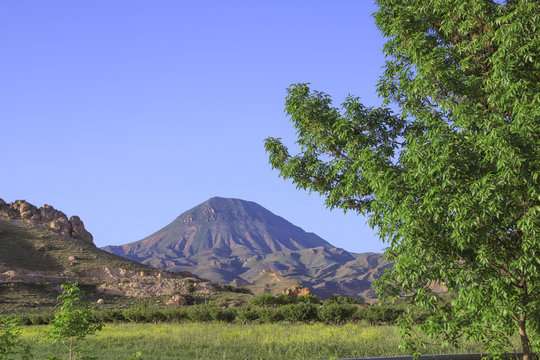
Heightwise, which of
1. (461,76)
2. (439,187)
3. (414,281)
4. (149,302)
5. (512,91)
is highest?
(461,76)

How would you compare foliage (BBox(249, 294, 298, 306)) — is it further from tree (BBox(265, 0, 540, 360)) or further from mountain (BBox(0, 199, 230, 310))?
tree (BBox(265, 0, 540, 360))

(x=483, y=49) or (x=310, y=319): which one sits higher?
(x=483, y=49)

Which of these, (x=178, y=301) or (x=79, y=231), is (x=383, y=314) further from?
(x=79, y=231)

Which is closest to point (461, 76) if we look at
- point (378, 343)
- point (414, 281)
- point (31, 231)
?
point (414, 281)

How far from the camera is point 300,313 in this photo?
2859 cm

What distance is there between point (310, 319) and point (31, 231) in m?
64.6

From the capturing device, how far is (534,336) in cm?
973

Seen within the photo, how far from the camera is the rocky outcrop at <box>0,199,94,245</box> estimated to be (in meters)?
83.4

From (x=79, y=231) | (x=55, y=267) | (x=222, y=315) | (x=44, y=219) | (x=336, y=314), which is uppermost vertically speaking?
(x=44, y=219)

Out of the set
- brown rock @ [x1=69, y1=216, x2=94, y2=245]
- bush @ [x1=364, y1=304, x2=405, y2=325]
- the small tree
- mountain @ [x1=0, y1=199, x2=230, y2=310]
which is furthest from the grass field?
brown rock @ [x1=69, y1=216, x2=94, y2=245]

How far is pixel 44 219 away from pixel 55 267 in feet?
72.3

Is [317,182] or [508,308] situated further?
[317,182]

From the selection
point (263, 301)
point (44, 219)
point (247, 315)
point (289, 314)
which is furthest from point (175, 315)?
point (44, 219)

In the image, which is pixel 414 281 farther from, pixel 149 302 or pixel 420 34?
pixel 149 302
